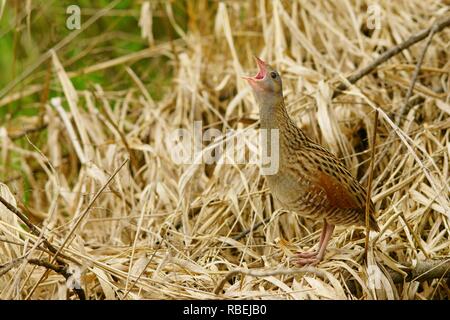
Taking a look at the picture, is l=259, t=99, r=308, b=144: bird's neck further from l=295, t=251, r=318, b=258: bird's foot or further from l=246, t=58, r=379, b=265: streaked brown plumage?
l=295, t=251, r=318, b=258: bird's foot

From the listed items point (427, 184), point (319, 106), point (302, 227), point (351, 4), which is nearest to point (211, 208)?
point (302, 227)

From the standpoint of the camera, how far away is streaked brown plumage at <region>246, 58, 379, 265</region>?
2.40 metres

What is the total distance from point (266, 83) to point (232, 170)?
676 millimetres

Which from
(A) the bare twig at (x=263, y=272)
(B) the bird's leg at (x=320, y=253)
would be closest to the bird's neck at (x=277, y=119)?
(B) the bird's leg at (x=320, y=253)

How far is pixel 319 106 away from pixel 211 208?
577mm

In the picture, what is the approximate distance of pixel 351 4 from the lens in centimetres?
387

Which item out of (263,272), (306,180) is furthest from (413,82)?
(263,272)

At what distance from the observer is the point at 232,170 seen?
10.3ft

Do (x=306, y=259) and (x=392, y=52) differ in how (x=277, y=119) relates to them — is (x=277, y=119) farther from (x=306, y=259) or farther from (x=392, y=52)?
(x=392, y=52)

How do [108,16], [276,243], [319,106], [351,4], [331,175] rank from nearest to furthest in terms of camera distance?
[331,175] < [276,243] < [319,106] < [351,4] < [108,16]

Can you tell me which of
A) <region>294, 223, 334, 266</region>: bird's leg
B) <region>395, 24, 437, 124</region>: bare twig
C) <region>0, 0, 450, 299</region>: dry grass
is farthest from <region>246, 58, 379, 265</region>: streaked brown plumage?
<region>395, 24, 437, 124</region>: bare twig

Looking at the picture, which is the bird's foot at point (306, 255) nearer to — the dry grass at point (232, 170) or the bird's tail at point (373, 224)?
the dry grass at point (232, 170)
